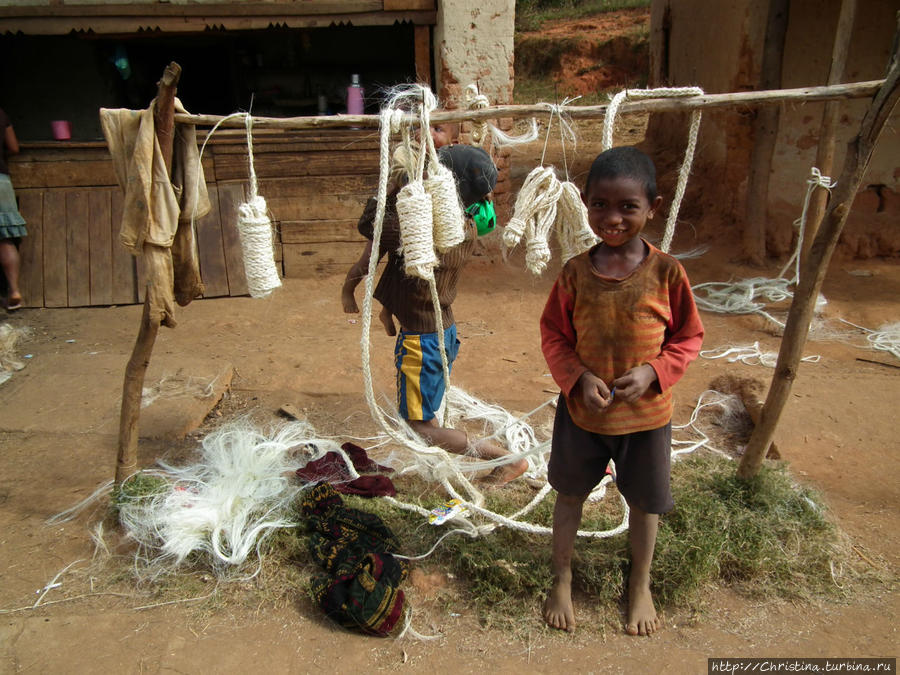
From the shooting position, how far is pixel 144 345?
2.60 m

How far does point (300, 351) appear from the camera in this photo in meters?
4.84

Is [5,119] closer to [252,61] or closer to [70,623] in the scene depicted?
[252,61]

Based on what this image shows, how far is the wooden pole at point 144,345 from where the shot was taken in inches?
88.4

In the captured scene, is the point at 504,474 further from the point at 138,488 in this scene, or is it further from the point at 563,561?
the point at 138,488

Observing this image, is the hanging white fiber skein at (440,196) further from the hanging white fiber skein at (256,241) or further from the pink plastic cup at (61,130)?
the pink plastic cup at (61,130)

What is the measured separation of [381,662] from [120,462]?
147 cm

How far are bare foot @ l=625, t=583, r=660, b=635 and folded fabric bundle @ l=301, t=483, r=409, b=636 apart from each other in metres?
0.82

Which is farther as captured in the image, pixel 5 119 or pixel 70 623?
pixel 5 119

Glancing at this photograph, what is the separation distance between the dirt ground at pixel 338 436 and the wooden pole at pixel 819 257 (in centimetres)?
59

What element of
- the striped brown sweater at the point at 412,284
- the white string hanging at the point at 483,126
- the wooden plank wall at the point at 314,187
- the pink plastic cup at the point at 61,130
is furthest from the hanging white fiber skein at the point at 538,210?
the pink plastic cup at the point at 61,130

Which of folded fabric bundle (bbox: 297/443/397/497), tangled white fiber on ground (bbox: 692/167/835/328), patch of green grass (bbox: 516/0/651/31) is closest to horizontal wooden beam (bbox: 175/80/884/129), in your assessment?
folded fabric bundle (bbox: 297/443/397/497)

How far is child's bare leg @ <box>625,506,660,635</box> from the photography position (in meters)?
2.15

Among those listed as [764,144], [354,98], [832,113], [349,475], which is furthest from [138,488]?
[764,144]

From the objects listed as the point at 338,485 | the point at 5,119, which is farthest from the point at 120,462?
the point at 5,119
